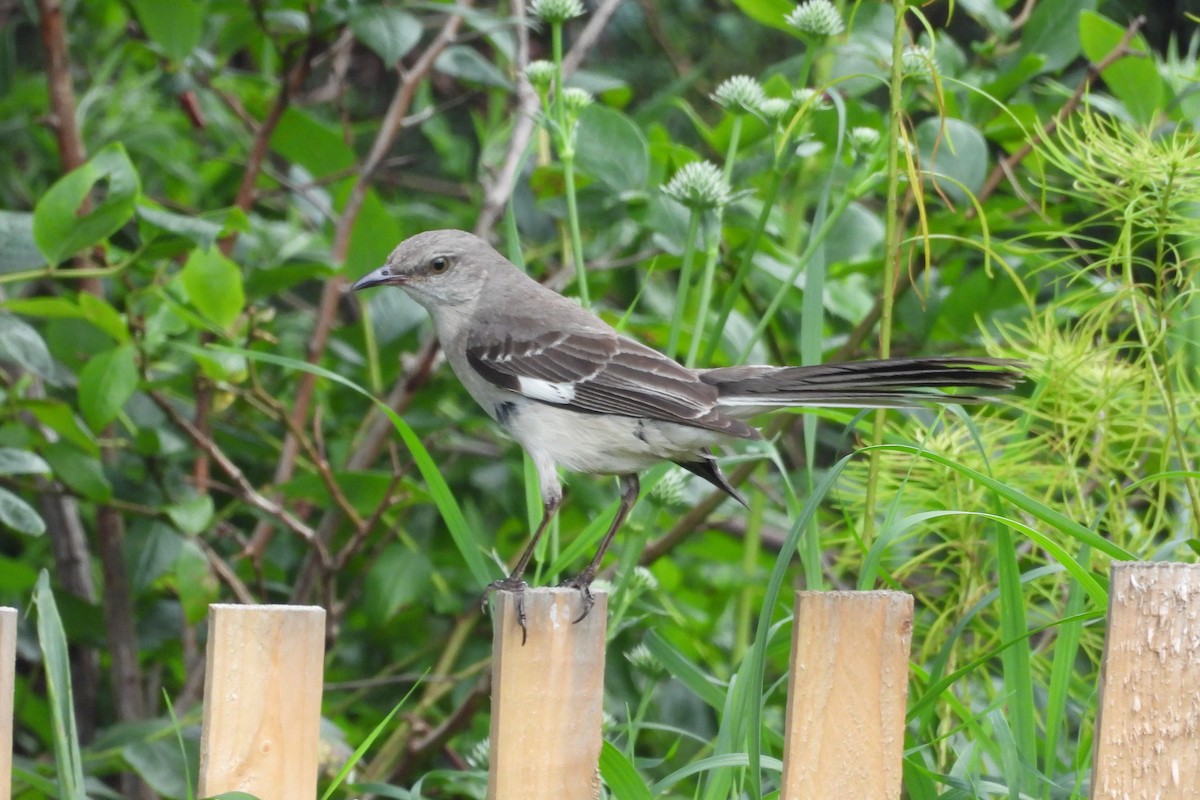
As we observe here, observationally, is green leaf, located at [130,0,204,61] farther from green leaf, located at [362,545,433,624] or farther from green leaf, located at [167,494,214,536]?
green leaf, located at [362,545,433,624]

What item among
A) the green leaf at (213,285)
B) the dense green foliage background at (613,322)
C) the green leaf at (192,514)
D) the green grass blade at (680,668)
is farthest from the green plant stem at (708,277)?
the green leaf at (192,514)

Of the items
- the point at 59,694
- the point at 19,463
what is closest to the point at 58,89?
the point at 19,463

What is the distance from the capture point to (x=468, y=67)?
148 inches

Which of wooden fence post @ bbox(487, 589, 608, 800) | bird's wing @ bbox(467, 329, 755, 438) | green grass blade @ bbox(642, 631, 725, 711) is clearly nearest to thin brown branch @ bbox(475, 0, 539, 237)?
bird's wing @ bbox(467, 329, 755, 438)

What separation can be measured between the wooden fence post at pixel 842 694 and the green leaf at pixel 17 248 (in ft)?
6.44

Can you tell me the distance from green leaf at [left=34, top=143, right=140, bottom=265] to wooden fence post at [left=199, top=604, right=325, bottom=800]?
4.42 feet

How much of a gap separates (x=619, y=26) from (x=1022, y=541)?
3.83m

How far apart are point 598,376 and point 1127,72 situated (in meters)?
1.44

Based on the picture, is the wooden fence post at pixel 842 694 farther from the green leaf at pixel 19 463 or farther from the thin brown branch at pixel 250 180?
the thin brown branch at pixel 250 180

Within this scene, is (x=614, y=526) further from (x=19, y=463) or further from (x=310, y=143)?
(x=310, y=143)

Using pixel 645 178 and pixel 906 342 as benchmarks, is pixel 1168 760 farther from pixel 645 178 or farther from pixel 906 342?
pixel 906 342

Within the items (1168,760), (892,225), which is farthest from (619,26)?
(1168,760)

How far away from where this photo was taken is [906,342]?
371 cm

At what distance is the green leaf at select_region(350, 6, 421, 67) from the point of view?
3.29m
